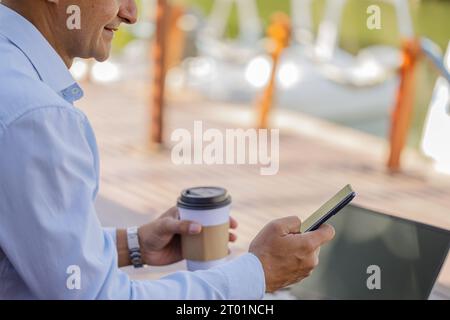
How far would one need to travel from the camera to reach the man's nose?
5.38ft

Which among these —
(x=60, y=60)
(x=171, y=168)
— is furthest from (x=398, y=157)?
(x=60, y=60)

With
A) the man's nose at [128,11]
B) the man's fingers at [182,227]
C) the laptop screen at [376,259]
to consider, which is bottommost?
the laptop screen at [376,259]

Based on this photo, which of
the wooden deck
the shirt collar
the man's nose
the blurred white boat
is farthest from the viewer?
the blurred white boat

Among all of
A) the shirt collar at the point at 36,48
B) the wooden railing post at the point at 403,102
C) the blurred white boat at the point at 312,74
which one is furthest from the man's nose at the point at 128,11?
the blurred white boat at the point at 312,74

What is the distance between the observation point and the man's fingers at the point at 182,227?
5.87ft

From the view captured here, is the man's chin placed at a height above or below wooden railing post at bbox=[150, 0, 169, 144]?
above

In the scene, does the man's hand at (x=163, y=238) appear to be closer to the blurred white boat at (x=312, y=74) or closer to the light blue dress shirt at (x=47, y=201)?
the light blue dress shirt at (x=47, y=201)

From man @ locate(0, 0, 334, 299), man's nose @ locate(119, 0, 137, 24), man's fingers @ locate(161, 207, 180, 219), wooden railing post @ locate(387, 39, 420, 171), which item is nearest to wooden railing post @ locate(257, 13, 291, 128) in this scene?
wooden railing post @ locate(387, 39, 420, 171)

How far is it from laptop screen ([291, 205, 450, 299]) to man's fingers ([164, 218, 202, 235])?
0.48 meters

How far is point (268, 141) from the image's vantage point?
5980 millimetres

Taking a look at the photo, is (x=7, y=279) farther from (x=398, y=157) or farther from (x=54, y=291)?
(x=398, y=157)

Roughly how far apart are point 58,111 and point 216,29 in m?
9.03

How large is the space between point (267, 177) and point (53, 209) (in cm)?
397

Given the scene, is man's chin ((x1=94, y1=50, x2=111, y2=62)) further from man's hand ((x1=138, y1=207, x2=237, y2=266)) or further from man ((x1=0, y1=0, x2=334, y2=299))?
man's hand ((x1=138, y1=207, x2=237, y2=266))
